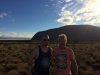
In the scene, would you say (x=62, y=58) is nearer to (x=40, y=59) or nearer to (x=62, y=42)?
(x=62, y=42)

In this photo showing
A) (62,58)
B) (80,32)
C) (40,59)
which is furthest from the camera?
(80,32)

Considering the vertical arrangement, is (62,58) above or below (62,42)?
below

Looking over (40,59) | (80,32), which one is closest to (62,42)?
(40,59)

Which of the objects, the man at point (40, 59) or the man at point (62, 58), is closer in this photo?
the man at point (62, 58)

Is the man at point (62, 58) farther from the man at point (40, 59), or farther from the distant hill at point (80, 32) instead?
the distant hill at point (80, 32)

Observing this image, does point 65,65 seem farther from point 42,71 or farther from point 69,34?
point 69,34

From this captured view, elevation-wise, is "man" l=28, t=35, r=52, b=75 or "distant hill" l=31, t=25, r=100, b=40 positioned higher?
"distant hill" l=31, t=25, r=100, b=40

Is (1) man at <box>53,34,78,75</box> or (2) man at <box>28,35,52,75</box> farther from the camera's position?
(2) man at <box>28,35,52,75</box>

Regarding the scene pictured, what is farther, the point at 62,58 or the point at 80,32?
the point at 80,32

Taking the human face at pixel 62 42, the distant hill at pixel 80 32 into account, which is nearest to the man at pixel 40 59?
the human face at pixel 62 42

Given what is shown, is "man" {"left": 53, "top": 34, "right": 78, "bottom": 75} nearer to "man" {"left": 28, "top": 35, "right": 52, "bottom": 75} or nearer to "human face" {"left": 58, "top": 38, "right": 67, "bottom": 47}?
"human face" {"left": 58, "top": 38, "right": 67, "bottom": 47}

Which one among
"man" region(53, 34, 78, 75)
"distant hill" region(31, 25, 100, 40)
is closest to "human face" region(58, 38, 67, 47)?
"man" region(53, 34, 78, 75)

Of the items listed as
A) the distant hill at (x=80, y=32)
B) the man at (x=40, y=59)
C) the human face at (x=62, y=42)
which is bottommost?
the man at (x=40, y=59)

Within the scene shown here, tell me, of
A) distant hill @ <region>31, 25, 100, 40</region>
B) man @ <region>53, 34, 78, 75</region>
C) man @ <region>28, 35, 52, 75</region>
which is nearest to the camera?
man @ <region>53, 34, 78, 75</region>
